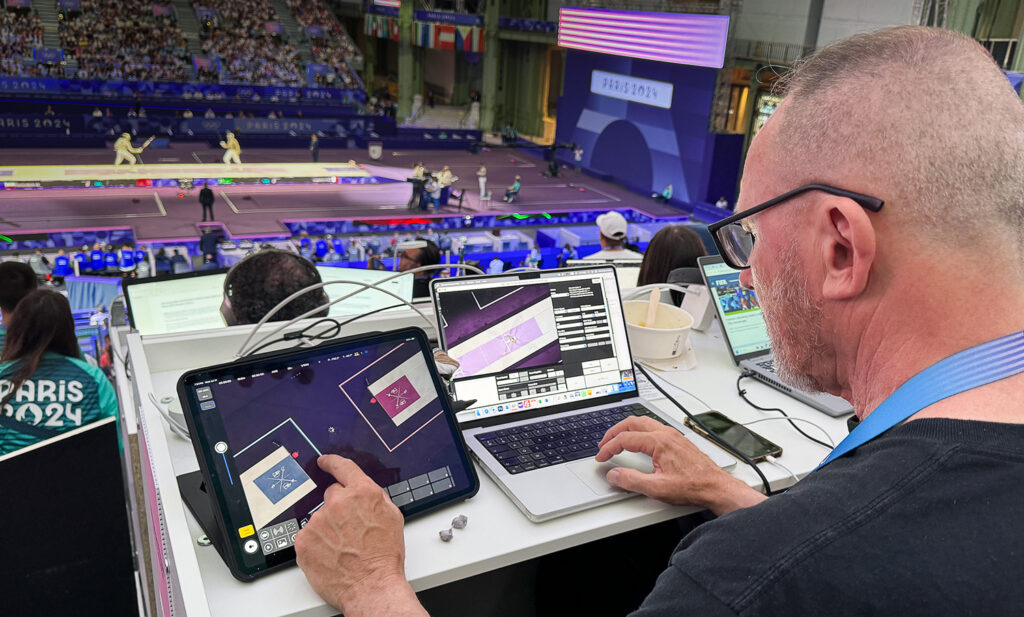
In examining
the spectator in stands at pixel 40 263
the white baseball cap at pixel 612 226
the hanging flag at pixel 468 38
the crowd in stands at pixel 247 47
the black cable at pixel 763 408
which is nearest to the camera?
the black cable at pixel 763 408

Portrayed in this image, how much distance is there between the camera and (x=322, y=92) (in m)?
19.0

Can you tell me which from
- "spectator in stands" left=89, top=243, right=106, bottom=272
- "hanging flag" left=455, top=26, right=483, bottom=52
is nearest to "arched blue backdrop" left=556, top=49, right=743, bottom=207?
"hanging flag" left=455, top=26, right=483, bottom=52

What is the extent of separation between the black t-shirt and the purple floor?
1141cm

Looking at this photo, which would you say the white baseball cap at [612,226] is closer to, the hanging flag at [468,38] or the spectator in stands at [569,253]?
the spectator in stands at [569,253]

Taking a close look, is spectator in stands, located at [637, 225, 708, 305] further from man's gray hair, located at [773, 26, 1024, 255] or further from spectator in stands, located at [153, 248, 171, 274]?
spectator in stands, located at [153, 248, 171, 274]

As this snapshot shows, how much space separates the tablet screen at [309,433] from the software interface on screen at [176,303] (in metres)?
1.30

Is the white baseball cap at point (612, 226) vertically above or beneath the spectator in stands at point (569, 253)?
above

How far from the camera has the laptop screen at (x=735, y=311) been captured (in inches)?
80.0

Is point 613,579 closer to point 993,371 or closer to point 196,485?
point 196,485

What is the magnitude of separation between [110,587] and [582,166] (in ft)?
58.1

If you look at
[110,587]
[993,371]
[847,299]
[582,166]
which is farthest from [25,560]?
[582,166]

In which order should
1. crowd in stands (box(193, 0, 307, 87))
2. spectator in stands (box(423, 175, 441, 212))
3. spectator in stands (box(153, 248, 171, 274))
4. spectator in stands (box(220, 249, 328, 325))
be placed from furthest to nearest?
crowd in stands (box(193, 0, 307, 87))
spectator in stands (box(423, 175, 441, 212))
spectator in stands (box(153, 248, 171, 274))
spectator in stands (box(220, 249, 328, 325))

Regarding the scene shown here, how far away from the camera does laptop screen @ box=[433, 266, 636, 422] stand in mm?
1555

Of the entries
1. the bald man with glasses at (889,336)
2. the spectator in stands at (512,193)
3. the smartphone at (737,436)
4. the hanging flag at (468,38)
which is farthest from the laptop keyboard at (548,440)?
the hanging flag at (468,38)
